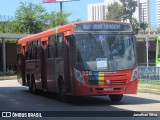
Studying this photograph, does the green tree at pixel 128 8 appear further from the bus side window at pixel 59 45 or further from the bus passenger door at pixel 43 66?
the bus side window at pixel 59 45

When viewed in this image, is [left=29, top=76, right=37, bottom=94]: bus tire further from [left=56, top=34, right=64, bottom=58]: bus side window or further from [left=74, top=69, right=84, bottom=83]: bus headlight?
[left=74, top=69, right=84, bottom=83]: bus headlight

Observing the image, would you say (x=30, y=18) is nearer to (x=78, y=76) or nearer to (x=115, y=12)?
(x=115, y=12)

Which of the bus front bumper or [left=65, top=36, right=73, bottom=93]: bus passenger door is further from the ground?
[left=65, top=36, right=73, bottom=93]: bus passenger door

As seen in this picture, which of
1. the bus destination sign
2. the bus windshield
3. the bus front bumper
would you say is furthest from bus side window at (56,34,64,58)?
the bus front bumper

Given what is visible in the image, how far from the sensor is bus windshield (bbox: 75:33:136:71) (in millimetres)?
16156

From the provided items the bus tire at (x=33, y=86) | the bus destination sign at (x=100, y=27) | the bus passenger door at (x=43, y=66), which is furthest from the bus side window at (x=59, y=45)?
the bus tire at (x=33, y=86)

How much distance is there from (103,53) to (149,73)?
521 inches

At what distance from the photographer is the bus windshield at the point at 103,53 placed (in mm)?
16156

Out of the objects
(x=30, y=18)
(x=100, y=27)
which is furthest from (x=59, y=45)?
(x=30, y=18)

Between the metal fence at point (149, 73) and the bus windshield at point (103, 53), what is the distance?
11.3 metres

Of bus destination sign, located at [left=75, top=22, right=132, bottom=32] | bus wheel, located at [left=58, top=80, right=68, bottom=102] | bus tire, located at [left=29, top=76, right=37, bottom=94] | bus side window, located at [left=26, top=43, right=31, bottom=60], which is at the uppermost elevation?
bus destination sign, located at [left=75, top=22, right=132, bottom=32]

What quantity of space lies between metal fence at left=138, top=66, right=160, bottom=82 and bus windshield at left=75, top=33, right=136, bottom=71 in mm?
11321

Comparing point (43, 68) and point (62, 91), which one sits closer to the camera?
point (62, 91)

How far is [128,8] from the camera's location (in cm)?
8488
